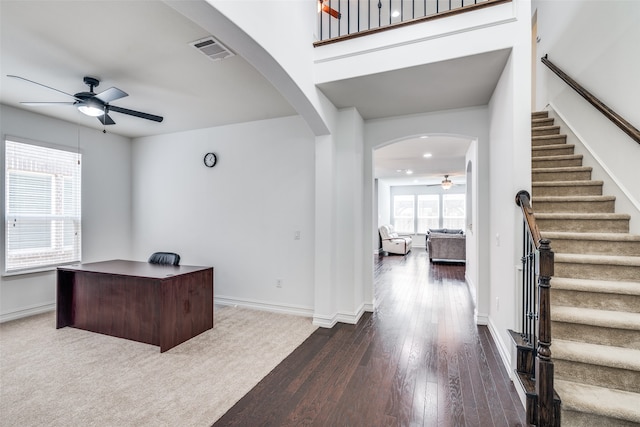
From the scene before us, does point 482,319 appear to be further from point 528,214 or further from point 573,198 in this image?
point 528,214

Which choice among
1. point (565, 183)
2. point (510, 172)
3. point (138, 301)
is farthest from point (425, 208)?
point (138, 301)

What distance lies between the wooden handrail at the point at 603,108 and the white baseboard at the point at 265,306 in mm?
3811

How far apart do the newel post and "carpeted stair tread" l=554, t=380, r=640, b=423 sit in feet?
0.48

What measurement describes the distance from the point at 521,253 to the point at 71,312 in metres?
5.02

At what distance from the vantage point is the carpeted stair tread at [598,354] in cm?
186

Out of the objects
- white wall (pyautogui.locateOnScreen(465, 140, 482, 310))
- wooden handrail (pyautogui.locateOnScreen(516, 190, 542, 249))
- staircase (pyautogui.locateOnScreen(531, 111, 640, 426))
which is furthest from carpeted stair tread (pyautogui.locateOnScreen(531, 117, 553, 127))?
wooden handrail (pyautogui.locateOnScreen(516, 190, 542, 249))

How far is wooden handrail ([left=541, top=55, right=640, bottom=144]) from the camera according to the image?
254cm

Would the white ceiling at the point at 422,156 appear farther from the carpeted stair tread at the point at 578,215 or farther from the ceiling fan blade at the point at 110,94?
the ceiling fan blade at the point at 110,94

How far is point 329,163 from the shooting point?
12.0 feet

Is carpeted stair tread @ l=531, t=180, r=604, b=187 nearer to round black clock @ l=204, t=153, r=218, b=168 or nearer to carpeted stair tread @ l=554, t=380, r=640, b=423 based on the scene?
carpeted stair tread @ l=554, t=380, r=640, b=423

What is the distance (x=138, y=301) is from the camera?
3.14m

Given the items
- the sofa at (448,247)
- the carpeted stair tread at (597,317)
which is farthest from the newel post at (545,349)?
the sofa at (448,247)

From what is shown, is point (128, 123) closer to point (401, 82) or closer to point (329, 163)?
point (329, 163)

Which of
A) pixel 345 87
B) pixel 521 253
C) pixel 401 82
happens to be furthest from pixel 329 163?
pixel 521 253
